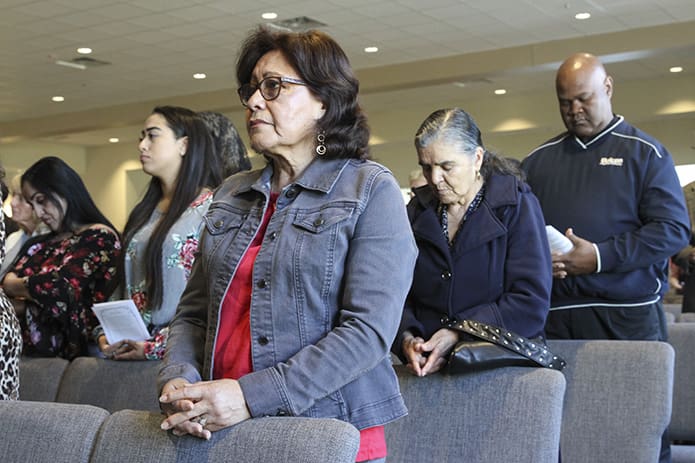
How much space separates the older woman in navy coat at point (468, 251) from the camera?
8.82 feet

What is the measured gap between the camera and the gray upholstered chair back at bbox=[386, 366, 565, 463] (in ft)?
7.93

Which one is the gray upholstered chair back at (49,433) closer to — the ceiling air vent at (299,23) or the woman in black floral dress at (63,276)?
the woman in black floral dress at (63,276)

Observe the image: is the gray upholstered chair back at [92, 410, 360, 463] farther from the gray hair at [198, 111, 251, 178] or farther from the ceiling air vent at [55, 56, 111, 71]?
the ceiling air vent at [55, 56, 111, 71]

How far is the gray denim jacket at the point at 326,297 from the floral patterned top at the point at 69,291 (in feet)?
5.92

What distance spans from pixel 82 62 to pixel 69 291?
992 centimetres

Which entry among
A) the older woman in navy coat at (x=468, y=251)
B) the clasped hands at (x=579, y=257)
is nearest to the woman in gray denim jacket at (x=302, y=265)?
the older woman in navy coat at (x=468, y=251)

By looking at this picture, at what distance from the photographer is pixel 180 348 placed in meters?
2.01

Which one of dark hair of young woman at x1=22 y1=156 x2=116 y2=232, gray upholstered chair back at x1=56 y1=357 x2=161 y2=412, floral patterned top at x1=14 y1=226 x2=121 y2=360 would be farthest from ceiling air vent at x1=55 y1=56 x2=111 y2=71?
gray upholstered chair back at x1=56 y1=357 x2=161 y2=412

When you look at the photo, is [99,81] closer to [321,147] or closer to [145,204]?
[145,204]

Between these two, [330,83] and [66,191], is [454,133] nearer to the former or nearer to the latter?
[330,83]

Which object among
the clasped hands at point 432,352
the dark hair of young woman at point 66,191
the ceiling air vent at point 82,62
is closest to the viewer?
the clasped hands at point 432,352

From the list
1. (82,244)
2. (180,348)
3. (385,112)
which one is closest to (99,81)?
(385,112)

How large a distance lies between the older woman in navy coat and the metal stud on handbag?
0.27 feet

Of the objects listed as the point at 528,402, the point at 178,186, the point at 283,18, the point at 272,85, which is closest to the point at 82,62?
the point at 283,18
